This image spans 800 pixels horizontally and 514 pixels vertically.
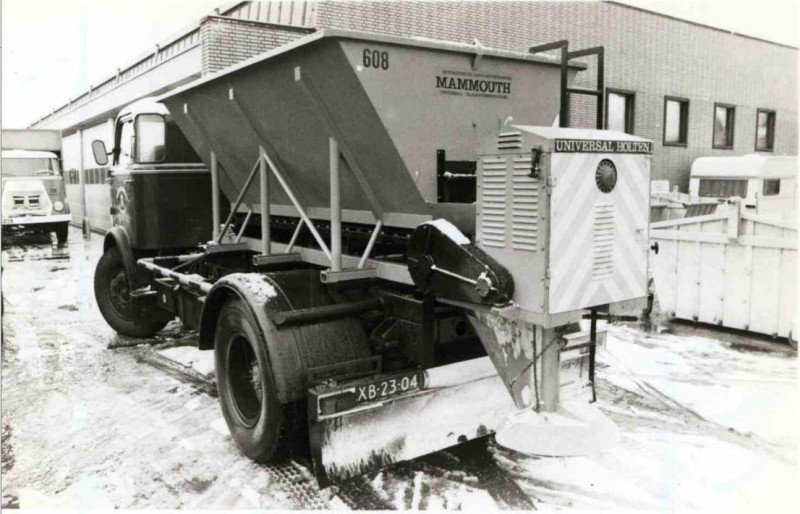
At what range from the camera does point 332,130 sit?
173 inches

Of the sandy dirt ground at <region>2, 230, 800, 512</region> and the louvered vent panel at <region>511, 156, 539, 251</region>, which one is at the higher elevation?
the louvered vent panel at <region>511, 156, 539, 251</region>

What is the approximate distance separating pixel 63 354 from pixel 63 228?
13.9m

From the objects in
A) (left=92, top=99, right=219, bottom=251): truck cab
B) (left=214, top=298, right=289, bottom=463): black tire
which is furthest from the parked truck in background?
(left=214, top=298, right=289, bottom=463): black tire

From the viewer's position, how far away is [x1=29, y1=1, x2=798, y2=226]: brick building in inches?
520

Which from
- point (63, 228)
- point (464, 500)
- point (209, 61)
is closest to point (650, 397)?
point (464, 500)

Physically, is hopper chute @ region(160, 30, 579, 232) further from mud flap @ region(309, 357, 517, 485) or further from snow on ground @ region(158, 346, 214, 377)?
snow on ground @ region(158, 346, 214, 377)

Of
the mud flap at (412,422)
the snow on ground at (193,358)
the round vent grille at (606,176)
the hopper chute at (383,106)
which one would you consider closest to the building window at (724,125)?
the hopper chute at (383,106)

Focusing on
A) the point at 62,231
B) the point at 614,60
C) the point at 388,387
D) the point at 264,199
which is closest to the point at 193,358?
the point at 264,199

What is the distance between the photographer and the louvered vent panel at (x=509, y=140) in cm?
340

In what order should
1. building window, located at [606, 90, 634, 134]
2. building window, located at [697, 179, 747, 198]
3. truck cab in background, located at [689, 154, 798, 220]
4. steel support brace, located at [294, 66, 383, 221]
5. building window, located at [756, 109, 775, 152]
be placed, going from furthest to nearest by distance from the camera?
building window, located at [756, 109, 775, 152]
building window, located at [606, 90, 634, 134]
building window, located at [697, 179, 747, 198]
truck cab in background, located at [689, 154, 798, 220]
steel support brace, located at [294, 66, 383, 221]

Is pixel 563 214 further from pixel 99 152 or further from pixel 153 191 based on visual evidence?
pixel 99 152

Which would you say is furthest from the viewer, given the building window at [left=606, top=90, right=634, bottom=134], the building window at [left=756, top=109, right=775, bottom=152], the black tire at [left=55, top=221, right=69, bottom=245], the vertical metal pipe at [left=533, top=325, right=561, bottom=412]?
the building window at [left=756, top=109, right=775, bottom=152]

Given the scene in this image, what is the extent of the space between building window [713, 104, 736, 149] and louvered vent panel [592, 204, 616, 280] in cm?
2024

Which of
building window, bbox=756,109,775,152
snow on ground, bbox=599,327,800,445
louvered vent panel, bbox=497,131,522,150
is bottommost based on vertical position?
snow on ground, bbox=599,327,800,445
